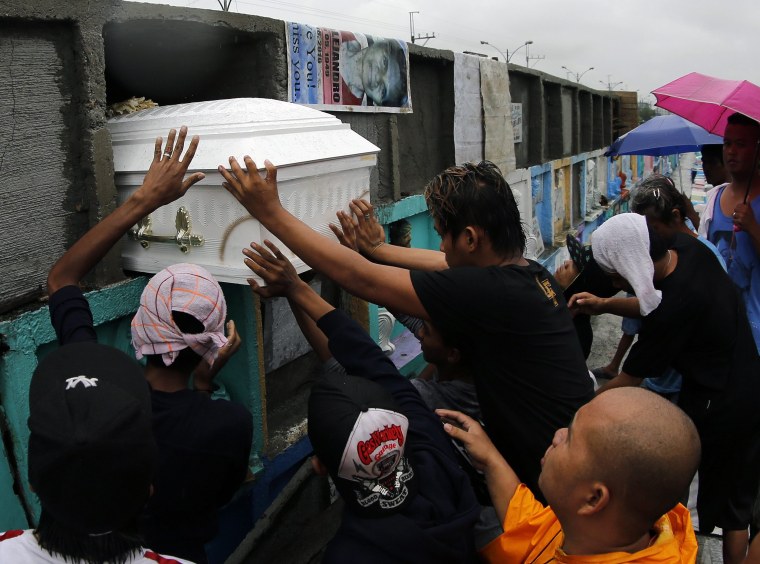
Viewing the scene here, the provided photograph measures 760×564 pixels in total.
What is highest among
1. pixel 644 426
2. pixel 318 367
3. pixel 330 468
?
pixel 644 426

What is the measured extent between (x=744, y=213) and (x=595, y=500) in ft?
8.58

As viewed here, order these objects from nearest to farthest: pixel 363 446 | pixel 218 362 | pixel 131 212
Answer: pixel 363 446, pixel 131 212, pixel 218 362

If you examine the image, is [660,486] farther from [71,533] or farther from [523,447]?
[71,533]

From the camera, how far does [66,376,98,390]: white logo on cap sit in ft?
4.05

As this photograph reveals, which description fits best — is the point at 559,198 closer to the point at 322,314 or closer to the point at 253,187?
the point at 322,314

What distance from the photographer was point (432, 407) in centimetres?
225

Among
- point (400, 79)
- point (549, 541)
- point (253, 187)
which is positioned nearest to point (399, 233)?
point (400, 79)

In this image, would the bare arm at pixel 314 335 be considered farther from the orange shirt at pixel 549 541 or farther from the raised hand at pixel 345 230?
the orange shirt at pixel 549 541

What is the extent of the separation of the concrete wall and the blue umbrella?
3.64 meters

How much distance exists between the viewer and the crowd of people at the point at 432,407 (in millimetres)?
1283

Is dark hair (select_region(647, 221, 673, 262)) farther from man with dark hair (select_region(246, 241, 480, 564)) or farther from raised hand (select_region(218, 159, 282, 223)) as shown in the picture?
raised hand (select_region(218, 159, 282, 223))

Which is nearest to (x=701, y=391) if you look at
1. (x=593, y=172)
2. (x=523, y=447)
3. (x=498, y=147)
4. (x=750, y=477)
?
(x=750, y=477)

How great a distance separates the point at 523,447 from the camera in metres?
2.10

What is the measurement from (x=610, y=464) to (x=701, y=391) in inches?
74.2
